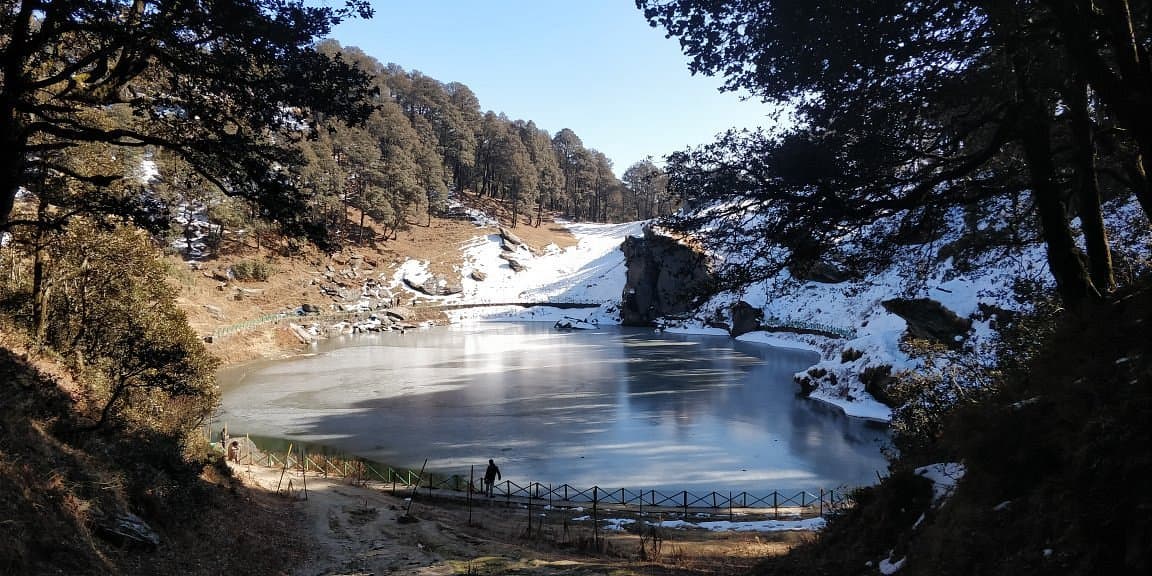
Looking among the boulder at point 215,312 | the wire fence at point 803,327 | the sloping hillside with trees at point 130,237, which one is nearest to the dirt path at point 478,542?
the sloping hillside with trees at point 130,237

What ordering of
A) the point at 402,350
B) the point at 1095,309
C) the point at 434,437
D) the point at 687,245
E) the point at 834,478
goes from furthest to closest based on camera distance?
the point at 402,350
the point at 434,437
the point at 834,478
the point at 687,245
the point at 1095,309

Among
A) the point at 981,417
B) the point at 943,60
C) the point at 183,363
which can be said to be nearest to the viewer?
the point at 981,417

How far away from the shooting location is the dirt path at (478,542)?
10047 millimetres

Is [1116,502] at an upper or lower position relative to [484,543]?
upper

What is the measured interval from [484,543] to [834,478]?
1229 centimetres

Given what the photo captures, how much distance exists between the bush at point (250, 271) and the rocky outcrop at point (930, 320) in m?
51.1

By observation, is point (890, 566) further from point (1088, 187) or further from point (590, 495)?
point (590, 495)

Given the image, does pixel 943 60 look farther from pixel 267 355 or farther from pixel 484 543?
pixel 267 355

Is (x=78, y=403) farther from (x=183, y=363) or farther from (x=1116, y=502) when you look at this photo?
(x=1116, y=502)

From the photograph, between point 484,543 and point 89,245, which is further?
point 89,245

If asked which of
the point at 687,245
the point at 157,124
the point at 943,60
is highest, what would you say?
the point at 943,60

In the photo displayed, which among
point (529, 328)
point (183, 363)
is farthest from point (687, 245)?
point (529, 328)

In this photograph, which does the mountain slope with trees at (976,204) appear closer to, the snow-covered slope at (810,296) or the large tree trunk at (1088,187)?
the large tree trunk at (1088,187)

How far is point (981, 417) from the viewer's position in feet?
17.0
